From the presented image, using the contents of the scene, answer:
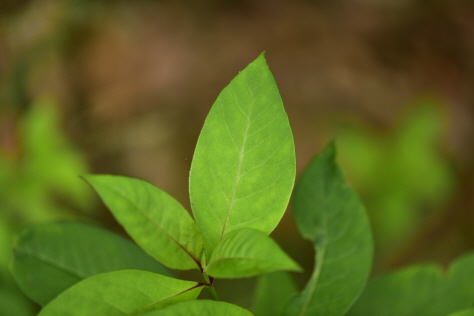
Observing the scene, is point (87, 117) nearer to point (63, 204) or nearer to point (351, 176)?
point (63, 204)

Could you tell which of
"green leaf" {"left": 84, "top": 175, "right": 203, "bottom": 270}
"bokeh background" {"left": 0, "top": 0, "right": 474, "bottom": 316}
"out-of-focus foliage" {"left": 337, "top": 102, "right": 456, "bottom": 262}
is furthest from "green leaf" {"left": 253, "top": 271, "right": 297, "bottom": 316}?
"out-of-focus foliage" {"left": 337, "top": 102, "right": 456, "bottom": 262}

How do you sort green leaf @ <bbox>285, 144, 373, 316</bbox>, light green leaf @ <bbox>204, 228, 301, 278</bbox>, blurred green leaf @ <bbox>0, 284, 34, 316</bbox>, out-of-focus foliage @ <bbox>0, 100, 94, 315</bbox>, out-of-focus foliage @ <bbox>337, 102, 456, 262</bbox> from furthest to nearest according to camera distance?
1. out-of-focus foliage @ <bbox>337, 102, 456, 262</bbox>
2. out-of-focus foliage @ <bbox>0, 100, 94, 315</bbox>
3. blurred green leaf @ <bbox>0, 284, 34, 316</bbox>
4. green leaf @ <bbox>285, 144, 373, 316</bbox>
5. light green leaf @ <bbox>204, 228, 301, 278</bbox>

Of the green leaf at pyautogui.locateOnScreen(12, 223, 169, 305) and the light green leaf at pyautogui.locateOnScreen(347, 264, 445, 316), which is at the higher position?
the green leaf at pyautogui.locateOnScreen(12, 223, 169, 305)

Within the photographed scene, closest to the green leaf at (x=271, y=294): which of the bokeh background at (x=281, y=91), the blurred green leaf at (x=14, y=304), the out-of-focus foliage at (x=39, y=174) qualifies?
the blurred green leaf at (x=14, y=304)

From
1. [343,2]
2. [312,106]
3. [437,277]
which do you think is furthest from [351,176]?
[437,277]

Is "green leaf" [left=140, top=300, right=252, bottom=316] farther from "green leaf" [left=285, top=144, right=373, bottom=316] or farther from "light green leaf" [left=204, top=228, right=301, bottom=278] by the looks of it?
"green leaf" [left=285, top=144, right=373, bottom=316]

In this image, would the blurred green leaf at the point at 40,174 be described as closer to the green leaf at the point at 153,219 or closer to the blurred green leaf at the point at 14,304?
the blurred green leaf at the point at 14,304
